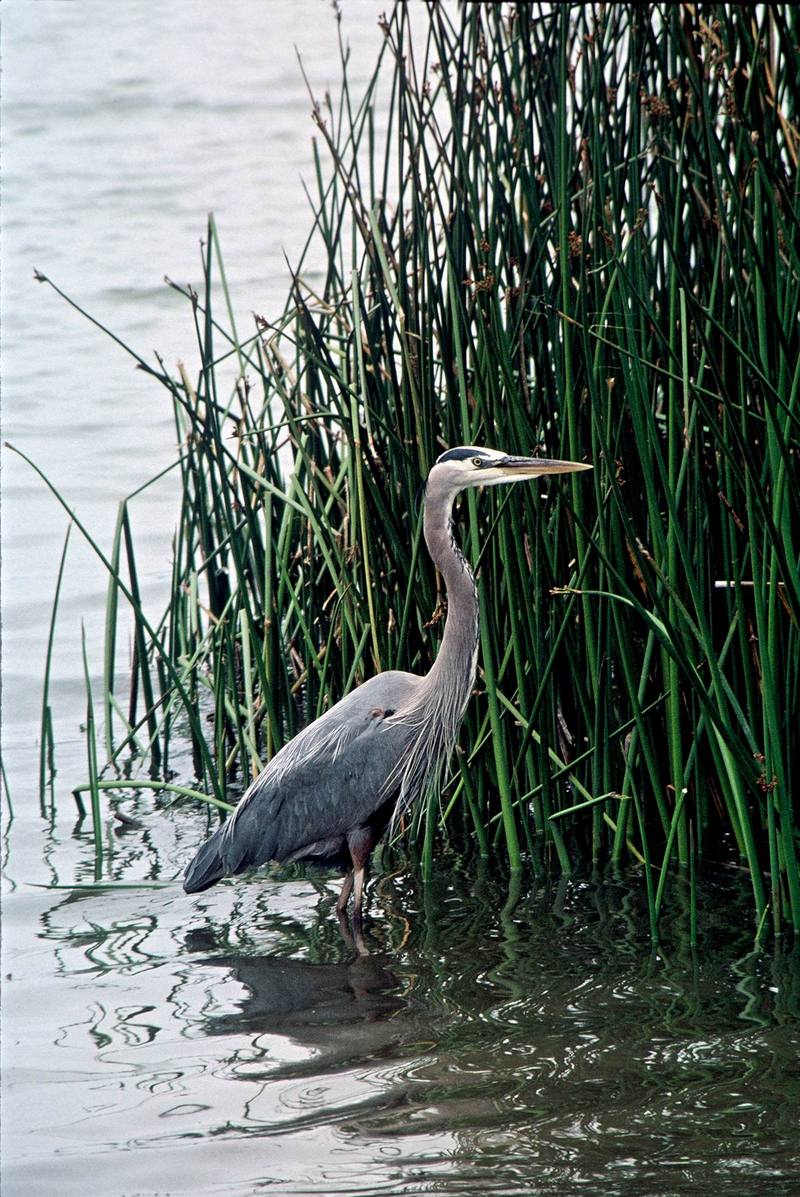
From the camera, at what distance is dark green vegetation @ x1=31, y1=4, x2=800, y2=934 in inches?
130

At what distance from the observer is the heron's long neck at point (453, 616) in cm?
380

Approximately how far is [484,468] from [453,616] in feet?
1.49

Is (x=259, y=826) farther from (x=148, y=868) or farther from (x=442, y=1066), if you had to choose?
(x=442, y=1066)

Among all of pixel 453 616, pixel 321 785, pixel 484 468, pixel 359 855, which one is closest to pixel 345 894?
pixel 359 855

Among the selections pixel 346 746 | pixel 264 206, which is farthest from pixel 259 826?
pixel 264 206

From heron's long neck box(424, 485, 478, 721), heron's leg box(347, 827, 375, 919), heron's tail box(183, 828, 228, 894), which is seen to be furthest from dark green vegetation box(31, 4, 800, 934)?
heron's tail box(183, 828, 228, 894)

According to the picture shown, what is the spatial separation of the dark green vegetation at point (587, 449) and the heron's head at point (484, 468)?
12 cm

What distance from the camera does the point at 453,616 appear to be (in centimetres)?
389

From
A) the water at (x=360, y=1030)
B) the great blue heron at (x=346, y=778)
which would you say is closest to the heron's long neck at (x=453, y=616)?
the great blue heron at (x=346, y=778)

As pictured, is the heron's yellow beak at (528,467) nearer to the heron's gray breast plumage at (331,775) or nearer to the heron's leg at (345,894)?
the heron's gray breast plumage at (331,775)

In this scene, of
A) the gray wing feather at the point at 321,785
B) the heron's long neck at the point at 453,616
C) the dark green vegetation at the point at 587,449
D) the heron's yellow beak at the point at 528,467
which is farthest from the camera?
the gray wing feather at the point at 321,785

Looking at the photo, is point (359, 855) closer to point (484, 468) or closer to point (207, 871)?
point (207, 871)

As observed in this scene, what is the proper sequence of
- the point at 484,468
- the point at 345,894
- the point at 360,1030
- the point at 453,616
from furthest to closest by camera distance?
the point at 345,894 → the point at 453,616 → the point at 484,468 → the point at 360,1030

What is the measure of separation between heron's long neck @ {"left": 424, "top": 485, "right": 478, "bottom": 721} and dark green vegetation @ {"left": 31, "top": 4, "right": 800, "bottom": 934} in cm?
7
